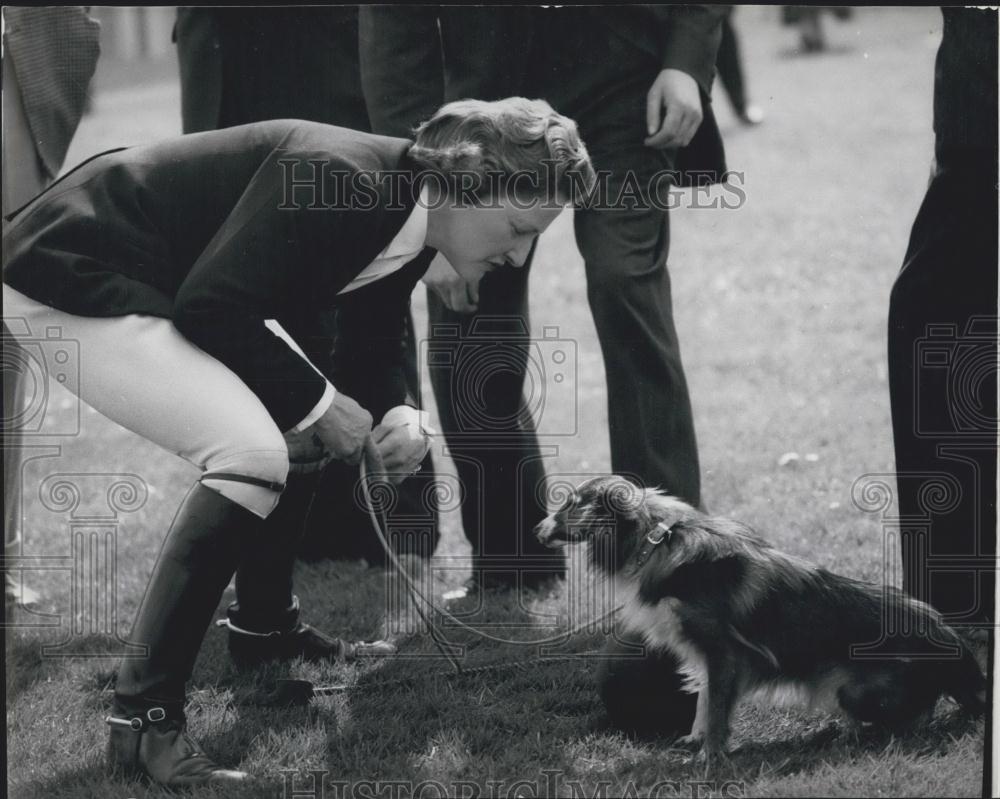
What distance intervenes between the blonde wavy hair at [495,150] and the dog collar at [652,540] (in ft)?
3.01

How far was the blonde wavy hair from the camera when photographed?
3.05 m

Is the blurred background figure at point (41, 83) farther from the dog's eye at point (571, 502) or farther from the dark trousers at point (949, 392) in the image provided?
the dark trousers at point (949, 392)

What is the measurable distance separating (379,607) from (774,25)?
8.18ft

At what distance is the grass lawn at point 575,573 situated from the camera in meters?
3.02

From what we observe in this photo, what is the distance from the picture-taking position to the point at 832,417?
4.91 m

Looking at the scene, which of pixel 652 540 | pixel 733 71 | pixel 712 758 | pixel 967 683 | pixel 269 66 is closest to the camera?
pixel 712 758

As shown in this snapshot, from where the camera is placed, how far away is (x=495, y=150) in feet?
10.1

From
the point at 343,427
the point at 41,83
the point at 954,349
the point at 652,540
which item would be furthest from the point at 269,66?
the point at 954,349

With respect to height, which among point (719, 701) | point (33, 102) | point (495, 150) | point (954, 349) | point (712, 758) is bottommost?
point (712, 758)

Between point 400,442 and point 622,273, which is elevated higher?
point 622,273

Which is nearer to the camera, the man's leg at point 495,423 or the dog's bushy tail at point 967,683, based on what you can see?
the dog's bushy tail at point 967,683

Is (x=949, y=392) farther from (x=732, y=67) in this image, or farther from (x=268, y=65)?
(x=732, y=67)

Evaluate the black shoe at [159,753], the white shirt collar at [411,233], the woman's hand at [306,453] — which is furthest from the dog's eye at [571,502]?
the black shoe at [159,753]

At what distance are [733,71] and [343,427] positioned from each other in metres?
3.08
